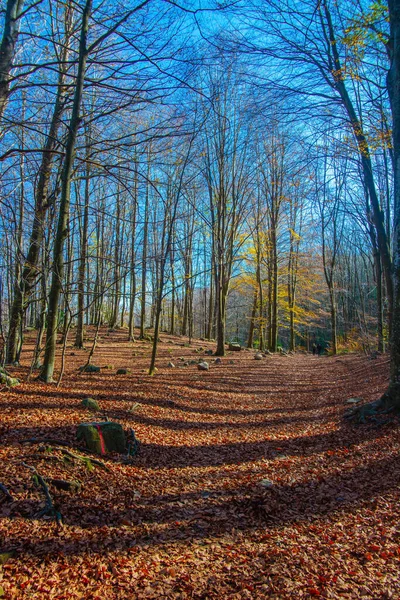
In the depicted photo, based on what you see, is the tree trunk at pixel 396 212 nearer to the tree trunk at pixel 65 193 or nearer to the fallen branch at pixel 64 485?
the fallen branch at pixel 64 485

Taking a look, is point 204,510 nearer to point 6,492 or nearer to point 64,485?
point 64,485

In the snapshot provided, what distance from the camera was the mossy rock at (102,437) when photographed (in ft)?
11.9

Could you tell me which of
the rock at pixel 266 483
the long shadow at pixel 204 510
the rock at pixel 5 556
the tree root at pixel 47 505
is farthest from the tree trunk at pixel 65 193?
the rock at pixel 266 483

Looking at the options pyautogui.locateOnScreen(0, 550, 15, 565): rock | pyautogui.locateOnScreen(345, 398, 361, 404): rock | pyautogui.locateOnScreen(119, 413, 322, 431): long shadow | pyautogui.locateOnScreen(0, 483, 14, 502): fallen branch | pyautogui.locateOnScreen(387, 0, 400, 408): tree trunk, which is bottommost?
pyautogui.locateOnScreen(119, 413, 322, 431): long shadow

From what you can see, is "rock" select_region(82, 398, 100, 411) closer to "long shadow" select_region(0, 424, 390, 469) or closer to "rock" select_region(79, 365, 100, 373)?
"long shadow" select_region(0, 424, 390, 469)

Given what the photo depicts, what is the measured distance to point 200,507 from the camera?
2957mm

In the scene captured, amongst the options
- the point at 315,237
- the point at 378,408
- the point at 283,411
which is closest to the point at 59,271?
the point at 283,411

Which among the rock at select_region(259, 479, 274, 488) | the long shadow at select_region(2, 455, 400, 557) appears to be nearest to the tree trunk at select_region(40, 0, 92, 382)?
the long shadow at select_region(2, 455, 400, 557)

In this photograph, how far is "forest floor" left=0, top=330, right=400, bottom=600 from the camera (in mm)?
2068

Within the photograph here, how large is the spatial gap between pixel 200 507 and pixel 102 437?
54.1 inches

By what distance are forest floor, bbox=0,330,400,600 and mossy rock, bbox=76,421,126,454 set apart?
198 mm

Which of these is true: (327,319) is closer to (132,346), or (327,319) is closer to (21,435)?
(132,346)

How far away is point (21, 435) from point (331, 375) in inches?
369

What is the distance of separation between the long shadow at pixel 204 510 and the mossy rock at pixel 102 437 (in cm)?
77
